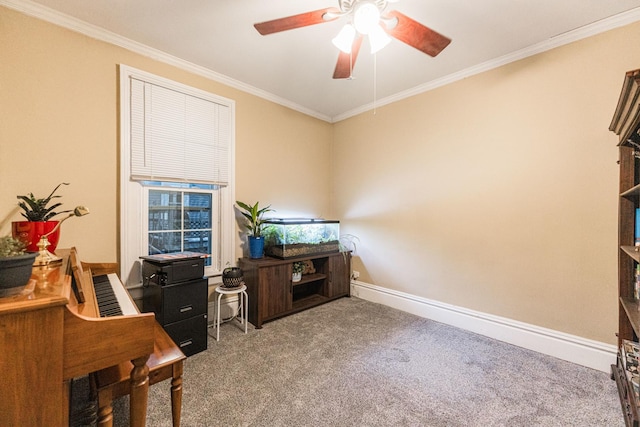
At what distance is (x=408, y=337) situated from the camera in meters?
2.53

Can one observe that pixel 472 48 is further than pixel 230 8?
Yes

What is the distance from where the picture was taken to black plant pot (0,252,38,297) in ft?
2.83

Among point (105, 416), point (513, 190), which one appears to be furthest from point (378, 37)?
point (105, 416)

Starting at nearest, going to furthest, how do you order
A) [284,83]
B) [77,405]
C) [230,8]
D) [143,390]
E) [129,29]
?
1. [143,390]
2. [77,405]
3. [230,8]
4. [129,29]
5. [284,83]

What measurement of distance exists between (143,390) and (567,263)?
3.01 m

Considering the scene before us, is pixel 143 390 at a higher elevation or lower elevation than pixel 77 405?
higher

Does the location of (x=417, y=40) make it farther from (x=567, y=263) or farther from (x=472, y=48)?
(x=567, y=263)

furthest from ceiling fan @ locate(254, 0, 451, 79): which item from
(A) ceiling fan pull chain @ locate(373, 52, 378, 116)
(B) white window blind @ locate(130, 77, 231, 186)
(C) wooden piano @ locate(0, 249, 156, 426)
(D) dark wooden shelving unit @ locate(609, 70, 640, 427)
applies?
(C) wooden piano @ locate(0, 249, 156, 426)

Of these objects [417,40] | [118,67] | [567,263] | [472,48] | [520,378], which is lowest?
[520,378]

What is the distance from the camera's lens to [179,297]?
2.16m

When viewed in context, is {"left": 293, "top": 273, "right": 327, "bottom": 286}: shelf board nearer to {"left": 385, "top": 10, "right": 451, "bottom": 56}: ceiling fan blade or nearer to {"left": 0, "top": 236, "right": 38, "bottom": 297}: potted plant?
{"left": 0, "top": 236, "right": 38, "bottom": 297}: potted plant

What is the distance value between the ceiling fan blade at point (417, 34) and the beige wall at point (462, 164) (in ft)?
4.16

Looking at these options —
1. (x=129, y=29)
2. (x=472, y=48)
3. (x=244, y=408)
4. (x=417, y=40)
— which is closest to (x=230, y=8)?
(x=129, y=29)

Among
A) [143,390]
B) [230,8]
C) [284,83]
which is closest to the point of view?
[143,390]
